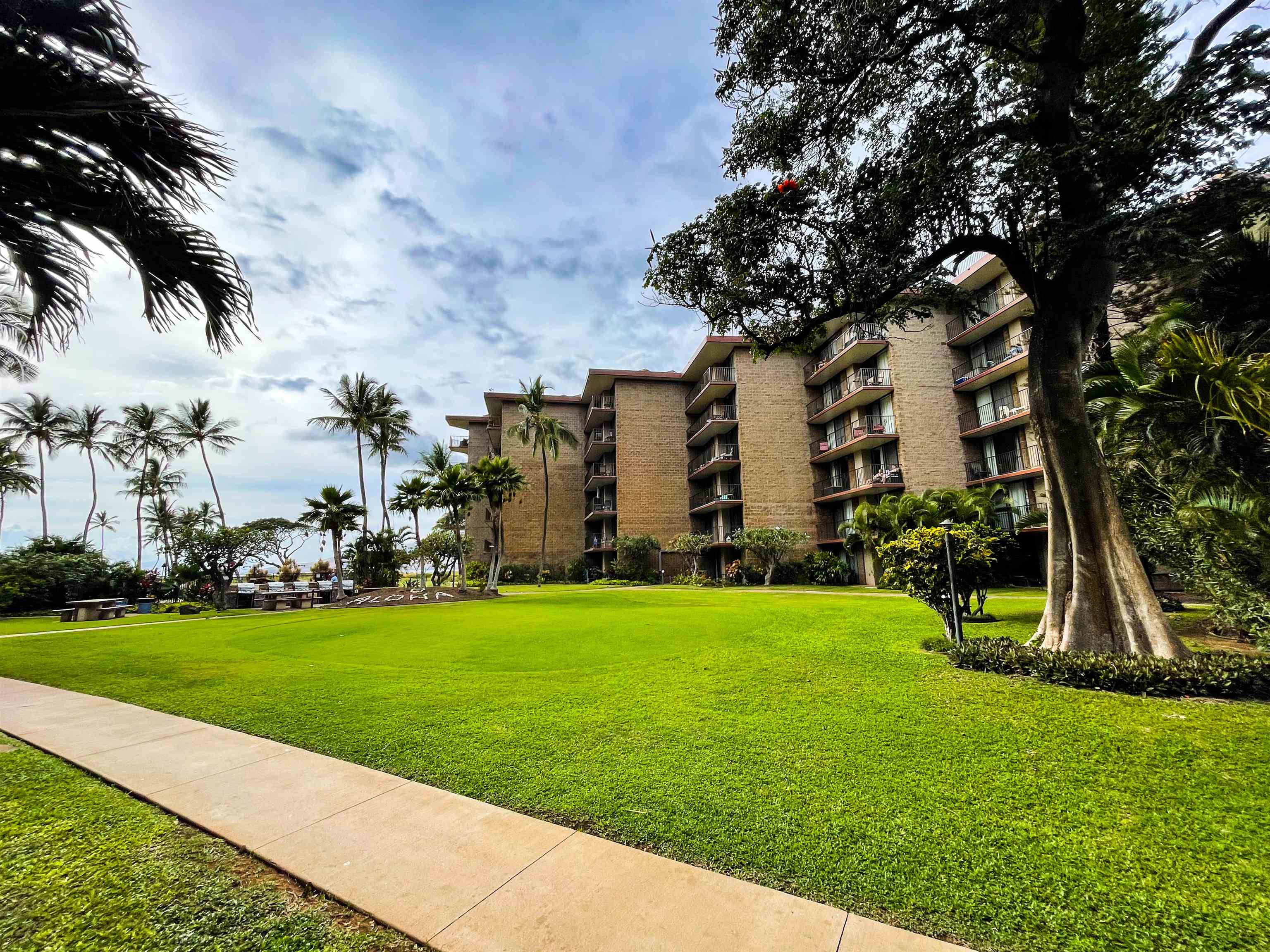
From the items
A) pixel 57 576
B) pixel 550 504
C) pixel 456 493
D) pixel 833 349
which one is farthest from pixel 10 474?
pixel 833 349

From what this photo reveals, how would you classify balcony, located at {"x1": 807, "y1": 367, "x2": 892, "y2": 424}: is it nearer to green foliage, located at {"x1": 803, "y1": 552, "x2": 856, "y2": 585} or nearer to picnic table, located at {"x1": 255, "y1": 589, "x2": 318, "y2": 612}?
green foliage, located at {"x1": 803, "y1": 552, "x2": 856, "y2": 585}

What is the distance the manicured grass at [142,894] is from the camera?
6.88ft

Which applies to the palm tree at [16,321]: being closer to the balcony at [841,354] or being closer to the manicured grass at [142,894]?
the manicured grass at [142,894]

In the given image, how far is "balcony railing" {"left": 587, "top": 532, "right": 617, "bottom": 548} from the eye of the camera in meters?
38.3

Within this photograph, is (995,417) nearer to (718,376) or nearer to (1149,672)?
(718,376)

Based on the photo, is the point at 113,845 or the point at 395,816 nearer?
the point at 113,845

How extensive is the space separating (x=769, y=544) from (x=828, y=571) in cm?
349

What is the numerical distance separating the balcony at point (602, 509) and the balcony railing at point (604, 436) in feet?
14.9

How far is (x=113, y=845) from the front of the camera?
280cm

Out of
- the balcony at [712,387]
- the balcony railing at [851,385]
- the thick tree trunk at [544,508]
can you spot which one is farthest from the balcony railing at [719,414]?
the thick tree trunk at [544,508]

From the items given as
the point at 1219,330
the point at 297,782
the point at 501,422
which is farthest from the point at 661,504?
the point at 297,782

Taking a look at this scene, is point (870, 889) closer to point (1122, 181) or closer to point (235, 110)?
point (235, 110)

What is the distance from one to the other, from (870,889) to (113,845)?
4.00 metres

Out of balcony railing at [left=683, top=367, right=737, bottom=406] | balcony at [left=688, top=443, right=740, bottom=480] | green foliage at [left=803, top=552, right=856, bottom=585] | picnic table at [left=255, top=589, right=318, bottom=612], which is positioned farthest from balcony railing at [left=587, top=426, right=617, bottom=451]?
picnic table at [left=255, top=589, right=318, bottom=612]
